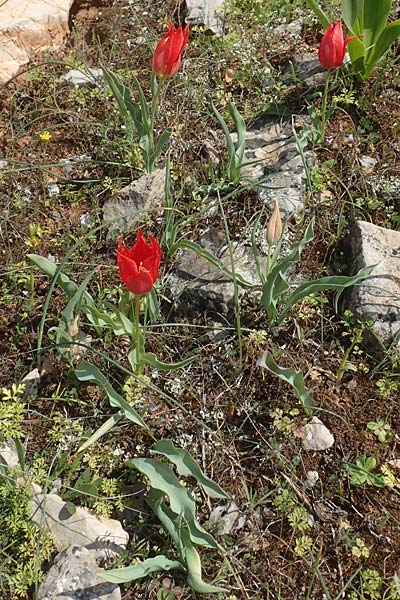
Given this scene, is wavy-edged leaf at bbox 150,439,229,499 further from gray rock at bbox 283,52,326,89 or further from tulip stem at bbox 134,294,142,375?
gray rock at bbox 283,52,326,89

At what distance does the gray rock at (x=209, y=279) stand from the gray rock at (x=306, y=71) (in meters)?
0.92

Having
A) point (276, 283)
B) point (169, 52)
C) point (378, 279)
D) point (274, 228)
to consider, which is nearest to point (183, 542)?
point (276, 283)

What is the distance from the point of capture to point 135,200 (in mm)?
2623

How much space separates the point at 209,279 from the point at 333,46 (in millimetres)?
953

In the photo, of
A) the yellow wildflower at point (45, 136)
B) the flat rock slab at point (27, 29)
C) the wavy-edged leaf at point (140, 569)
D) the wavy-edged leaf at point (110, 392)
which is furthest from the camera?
the flat rock slab at point (27, 29)

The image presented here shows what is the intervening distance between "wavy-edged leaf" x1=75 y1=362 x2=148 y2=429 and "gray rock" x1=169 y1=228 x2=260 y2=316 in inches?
17.8

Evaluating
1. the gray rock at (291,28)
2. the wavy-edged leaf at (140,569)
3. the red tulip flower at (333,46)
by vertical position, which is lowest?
the wavy-edged leaf at (140,569)

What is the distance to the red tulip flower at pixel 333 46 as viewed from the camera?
2391 mm

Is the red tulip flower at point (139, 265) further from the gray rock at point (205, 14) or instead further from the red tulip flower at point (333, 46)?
the gray rock at point (205, 14)

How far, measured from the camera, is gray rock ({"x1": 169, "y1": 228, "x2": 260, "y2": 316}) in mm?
2352

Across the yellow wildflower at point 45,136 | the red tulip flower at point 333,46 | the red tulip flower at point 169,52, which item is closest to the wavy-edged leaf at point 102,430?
the red tulip flower at point 169,52

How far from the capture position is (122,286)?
95.0 inches

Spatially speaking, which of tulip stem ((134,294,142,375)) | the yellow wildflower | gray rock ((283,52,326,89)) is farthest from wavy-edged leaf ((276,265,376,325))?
the yellow wildflower

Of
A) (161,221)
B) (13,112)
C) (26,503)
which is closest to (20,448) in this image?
(26,503)
